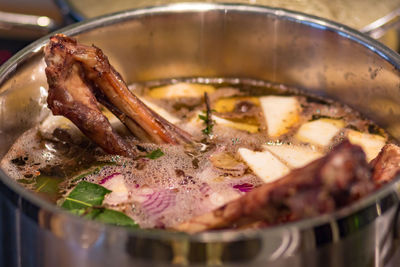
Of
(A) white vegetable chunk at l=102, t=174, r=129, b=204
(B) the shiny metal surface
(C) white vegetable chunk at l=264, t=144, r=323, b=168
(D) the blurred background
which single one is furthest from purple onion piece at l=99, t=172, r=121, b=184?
(B) the shiny metal surface

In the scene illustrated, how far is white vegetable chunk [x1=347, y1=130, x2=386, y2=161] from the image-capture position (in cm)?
159

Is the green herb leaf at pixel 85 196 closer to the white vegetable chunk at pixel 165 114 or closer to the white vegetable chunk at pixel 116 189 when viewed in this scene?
the white vegetable chunk at pixel 116 189

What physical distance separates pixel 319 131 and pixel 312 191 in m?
0.72

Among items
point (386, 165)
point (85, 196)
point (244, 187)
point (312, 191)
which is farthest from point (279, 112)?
point (312, 191)

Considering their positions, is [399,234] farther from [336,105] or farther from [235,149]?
[336,105]

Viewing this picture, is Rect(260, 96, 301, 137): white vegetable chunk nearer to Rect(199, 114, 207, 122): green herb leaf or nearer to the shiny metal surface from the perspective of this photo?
Rect(199, 114, 207, 122): green herb leaf

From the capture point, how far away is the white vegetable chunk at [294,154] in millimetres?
1521

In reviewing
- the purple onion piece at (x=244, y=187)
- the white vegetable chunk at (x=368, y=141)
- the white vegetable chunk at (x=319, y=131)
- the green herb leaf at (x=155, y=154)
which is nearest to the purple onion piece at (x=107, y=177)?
the green herb leaf at (x=155, y=154)

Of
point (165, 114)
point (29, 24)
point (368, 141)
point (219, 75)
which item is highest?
point (29, 24)

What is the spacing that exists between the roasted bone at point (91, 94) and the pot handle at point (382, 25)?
3.54 feet

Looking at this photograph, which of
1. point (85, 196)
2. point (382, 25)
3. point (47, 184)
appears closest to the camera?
point (85, 196)

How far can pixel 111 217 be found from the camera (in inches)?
48.5

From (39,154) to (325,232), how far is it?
88 centimetres

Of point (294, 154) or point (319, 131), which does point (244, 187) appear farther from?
point (319, 131)
